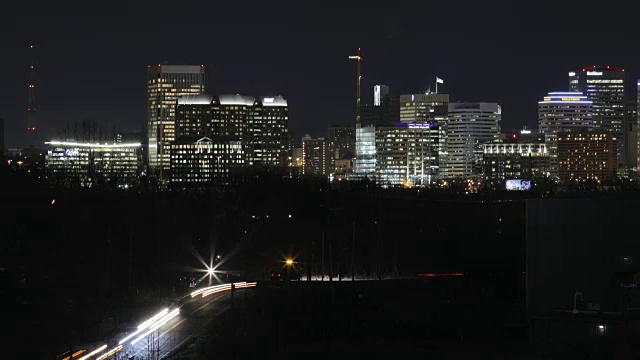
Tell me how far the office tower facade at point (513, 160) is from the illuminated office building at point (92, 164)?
53287mm

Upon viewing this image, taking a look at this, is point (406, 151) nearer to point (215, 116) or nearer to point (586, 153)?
point (586, 153)

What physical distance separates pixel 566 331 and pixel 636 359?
87.2 inches

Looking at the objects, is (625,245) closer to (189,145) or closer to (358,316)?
(358,316)

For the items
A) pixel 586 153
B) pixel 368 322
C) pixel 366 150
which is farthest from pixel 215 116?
pixel 368 322

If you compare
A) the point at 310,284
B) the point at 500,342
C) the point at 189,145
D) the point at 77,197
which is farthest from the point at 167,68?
the point at 500,342

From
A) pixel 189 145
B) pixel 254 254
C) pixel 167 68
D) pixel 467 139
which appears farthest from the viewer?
pixel 467 139

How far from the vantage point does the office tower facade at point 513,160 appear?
14912 centimetres

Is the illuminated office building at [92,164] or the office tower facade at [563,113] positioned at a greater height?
the office tower facade at [563,113]

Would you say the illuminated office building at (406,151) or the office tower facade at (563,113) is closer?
the illuminated office building at (406,151)

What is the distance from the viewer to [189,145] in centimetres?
12581

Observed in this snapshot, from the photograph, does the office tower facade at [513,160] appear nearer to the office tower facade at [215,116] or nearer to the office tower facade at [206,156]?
the office tower facade at [215,116]

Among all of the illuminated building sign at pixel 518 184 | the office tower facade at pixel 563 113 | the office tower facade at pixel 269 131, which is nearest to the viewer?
the illuminated building sign at pixel 518 184

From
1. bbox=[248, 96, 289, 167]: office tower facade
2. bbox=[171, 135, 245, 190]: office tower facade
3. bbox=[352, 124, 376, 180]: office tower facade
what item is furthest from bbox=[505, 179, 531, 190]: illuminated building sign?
bbox=[352, 124, 376, 180]: office tower facade

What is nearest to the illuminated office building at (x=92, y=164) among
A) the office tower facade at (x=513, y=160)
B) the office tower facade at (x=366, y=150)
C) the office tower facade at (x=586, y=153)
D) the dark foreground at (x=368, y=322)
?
the dark foreground at (x=368, y=322)
